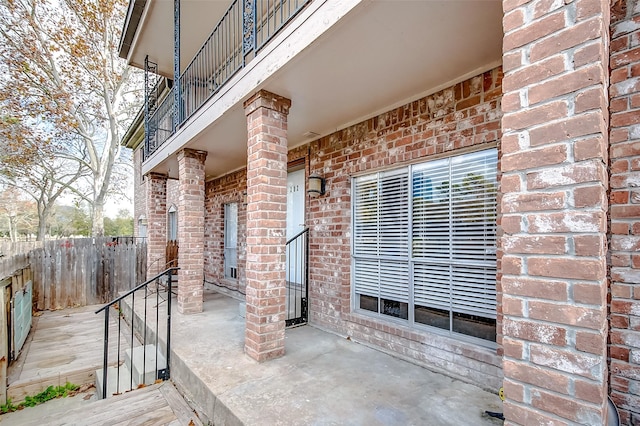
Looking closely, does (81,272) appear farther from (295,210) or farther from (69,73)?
(69,73)

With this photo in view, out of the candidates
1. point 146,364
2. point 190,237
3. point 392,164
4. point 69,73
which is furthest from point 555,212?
point 69,73

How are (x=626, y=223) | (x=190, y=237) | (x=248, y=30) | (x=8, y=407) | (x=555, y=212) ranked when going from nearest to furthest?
(x=555, y=212) → (x=626, y=223) → (x=248, y=30) → (x=8, y=407) → (x=190, y=237)

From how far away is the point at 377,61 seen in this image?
8.84 feet

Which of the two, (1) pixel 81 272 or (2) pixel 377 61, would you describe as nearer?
(2) pixel 377 61

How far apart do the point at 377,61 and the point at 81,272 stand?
8.72 metres

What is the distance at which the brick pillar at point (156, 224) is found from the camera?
7.16 m

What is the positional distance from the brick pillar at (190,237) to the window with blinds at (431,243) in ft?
9.11

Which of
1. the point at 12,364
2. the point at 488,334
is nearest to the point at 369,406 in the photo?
the point at 488,334

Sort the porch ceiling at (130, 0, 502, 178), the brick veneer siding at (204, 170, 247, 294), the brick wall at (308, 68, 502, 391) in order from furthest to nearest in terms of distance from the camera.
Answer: the brick veneer siding at (204, 170, 247, 294) → the brick wall at (308, 68, 502, 391) → the porch ceiling at (130, 0, 502, 178)

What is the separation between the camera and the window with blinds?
2948mm

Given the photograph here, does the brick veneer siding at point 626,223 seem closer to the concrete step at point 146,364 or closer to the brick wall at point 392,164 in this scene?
the brick wall at point 392,164

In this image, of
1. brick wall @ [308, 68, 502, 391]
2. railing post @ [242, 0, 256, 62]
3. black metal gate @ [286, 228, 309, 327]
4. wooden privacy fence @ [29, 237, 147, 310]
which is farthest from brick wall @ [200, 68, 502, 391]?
wooden privacy fence @ [29, 237, 147, 310]

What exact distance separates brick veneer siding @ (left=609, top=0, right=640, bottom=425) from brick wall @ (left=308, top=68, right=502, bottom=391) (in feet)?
3.09

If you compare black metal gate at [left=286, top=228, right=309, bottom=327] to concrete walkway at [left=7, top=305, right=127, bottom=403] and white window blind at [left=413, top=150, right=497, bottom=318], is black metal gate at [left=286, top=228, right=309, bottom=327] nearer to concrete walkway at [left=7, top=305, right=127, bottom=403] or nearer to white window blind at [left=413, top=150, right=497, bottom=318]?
white window blind at [left=413, top=150, right=497, bottom=318]
